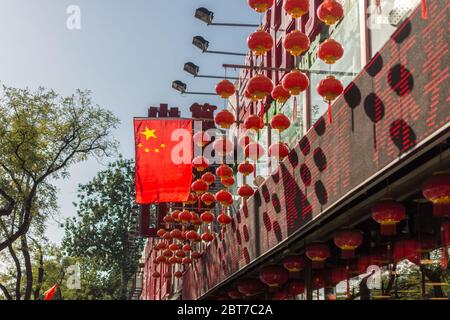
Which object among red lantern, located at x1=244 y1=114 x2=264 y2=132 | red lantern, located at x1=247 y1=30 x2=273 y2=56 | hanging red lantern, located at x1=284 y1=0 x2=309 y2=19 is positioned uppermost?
hanging red lantern, located at x1=284 y1=0 x2=309 y2=19

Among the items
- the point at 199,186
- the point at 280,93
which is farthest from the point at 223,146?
the point at 280,93

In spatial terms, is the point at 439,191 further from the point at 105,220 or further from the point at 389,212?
the point at 105,220

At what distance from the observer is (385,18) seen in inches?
322

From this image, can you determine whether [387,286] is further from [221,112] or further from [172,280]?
[172,280]

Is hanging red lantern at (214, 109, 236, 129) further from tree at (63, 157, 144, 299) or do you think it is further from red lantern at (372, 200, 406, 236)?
tree at (63, 157, 144, 299)

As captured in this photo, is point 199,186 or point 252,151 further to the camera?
point 199,186

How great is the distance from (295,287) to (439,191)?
9.17 metres

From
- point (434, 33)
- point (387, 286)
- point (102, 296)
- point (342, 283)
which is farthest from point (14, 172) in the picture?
point (102, 296)

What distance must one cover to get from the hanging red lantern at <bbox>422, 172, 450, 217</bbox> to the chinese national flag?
9760 mm

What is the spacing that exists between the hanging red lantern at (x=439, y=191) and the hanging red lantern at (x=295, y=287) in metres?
8.37

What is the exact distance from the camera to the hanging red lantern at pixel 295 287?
15.0 m

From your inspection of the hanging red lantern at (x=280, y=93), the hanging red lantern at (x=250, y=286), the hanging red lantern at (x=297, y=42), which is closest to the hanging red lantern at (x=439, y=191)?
the hanging red lantern at (x=297, y=42)

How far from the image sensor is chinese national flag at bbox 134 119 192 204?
16.1 m

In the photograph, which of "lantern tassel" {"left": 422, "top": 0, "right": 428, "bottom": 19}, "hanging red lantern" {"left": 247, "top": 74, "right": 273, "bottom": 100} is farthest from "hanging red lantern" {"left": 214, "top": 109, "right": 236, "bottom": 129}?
"lantern tassel" {"left": 422, "top": 0, "right": 428, "bottom": 19}
